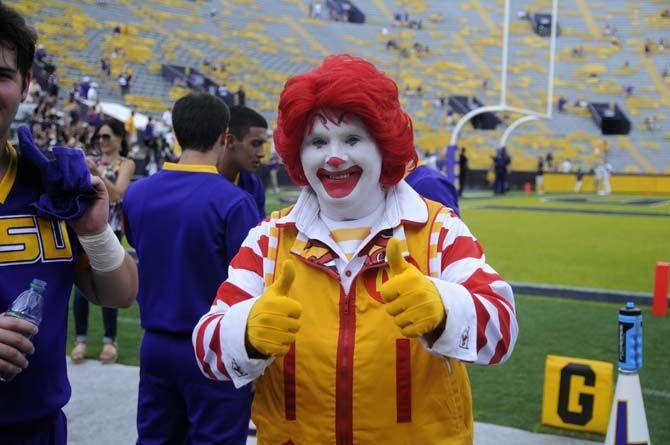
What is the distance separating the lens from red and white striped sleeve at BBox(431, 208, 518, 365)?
1.59m

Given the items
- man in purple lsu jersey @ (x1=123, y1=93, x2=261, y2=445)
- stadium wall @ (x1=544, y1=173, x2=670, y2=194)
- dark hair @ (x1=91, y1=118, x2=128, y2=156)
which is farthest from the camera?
stadium wall @ (x1=544, y1=173, x2=670, y2=194)

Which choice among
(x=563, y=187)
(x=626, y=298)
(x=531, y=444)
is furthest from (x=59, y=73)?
(x=531, y=444)

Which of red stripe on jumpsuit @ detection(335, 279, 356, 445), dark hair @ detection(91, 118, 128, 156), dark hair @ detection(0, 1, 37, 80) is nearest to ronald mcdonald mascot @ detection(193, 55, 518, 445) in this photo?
red stripe on jumpsuit @ detection(335, 279, 356, 445)

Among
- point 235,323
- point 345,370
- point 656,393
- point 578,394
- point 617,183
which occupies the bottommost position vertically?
point 617,183

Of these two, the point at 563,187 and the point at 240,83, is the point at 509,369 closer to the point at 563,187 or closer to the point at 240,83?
the point at 563,187

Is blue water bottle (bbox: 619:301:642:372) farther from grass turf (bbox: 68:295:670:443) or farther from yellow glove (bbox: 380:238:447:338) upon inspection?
yellow glove (bbox: 380:238:447:338)

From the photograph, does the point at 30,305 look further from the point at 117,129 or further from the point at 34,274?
the point at 117,129

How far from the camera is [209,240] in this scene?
2.73 m

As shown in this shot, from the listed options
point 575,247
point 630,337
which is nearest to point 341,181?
point 630,337

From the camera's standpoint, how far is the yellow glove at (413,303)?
60.5 inches

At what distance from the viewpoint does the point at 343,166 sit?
1854mm

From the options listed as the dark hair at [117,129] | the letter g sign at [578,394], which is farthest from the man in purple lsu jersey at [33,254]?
the dark hair at [117,129]

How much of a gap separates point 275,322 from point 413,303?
0.30m

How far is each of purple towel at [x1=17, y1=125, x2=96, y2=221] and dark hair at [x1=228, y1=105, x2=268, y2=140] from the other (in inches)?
83.6
